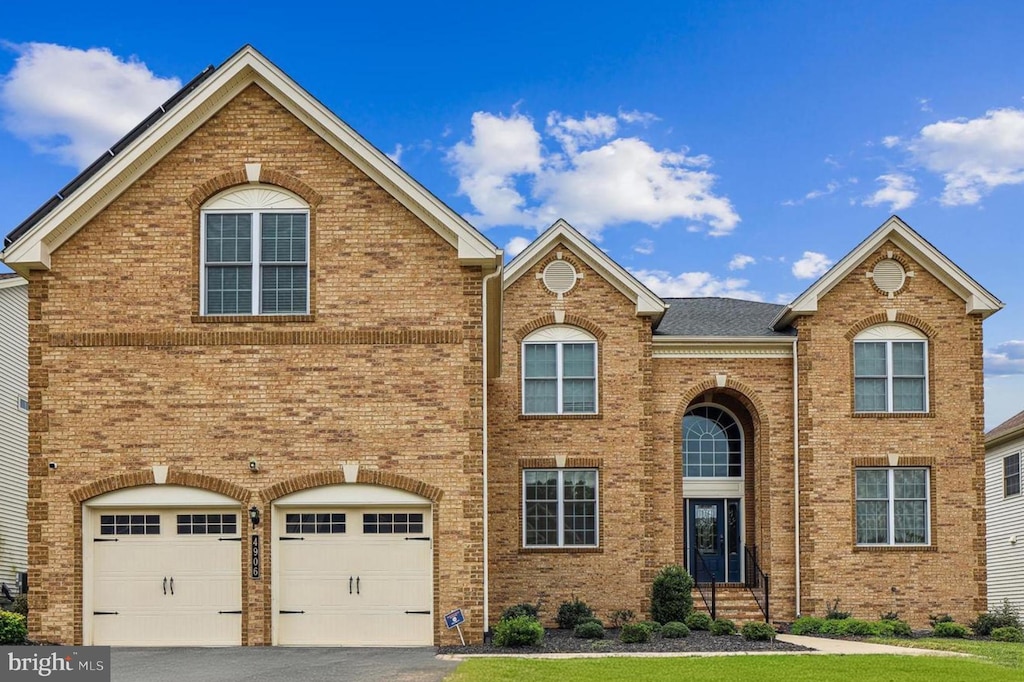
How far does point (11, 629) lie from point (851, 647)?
46.1 feet

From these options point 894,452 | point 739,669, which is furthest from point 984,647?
point 739,669

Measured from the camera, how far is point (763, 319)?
27.8m

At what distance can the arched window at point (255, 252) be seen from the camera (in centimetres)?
1797

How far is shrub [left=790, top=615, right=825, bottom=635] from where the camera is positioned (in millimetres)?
23156

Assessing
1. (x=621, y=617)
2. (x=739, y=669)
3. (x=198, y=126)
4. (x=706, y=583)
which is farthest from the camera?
(x=706, y=583)

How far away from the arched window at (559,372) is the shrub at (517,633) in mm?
8619

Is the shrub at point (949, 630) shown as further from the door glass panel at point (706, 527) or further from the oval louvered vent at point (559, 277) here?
the oval louvered vent at point (559, 277)

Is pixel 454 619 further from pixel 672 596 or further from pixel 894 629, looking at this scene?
pixel 894 629

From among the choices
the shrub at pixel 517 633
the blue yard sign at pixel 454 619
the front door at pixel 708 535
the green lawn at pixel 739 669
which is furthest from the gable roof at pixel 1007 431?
the blue yard sign at pixel 454 619

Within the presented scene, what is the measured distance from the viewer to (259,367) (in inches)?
698

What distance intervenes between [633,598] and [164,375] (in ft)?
40.1

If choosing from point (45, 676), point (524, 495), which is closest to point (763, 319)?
point (524, 495)

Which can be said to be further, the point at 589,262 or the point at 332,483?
the point at 589,262

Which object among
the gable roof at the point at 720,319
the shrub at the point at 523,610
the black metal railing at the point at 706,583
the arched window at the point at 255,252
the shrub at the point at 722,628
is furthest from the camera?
the gable roof at the point at 720,319
